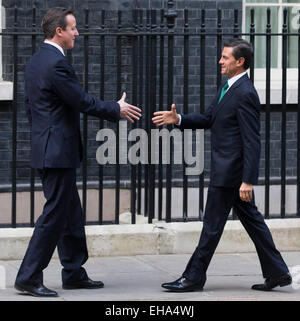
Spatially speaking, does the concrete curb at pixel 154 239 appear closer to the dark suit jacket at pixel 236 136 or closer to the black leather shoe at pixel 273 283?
the black leather shoe at pixel 273 283

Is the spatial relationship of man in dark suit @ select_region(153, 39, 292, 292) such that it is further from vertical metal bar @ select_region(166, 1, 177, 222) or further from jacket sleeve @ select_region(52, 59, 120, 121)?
vertical metal bar @ select_region(166, 1, 177, 222)

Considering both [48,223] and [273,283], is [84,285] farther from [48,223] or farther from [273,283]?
[273,283]

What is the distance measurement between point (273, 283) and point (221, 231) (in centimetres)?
55

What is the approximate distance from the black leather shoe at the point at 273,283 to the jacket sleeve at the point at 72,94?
1.62 m

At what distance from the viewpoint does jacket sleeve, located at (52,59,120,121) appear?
6.89 m

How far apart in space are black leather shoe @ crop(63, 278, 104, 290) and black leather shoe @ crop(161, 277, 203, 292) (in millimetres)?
496

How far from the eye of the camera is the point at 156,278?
308 inches

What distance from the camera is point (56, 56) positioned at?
6.98 meters

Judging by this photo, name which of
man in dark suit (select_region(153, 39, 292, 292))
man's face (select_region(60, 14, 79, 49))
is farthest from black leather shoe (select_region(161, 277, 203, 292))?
man's face (select_region(60, 14, 79, 49))

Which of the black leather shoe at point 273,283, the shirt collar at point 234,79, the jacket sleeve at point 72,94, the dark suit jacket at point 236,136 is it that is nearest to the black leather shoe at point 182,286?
the black leather shoe at point 273,283

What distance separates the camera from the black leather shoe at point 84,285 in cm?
737
